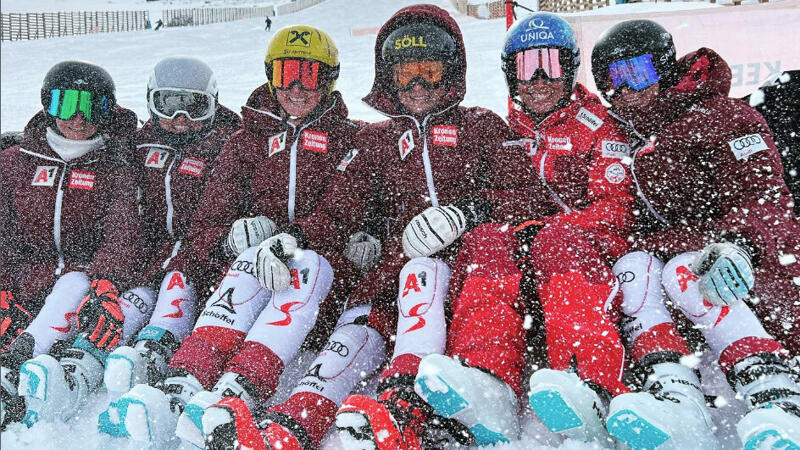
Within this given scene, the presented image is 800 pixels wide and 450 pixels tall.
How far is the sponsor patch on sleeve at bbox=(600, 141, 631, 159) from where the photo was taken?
8.55 feet

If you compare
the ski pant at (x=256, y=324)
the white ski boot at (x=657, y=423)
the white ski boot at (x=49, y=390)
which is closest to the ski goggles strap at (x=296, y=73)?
the ski pant at (x=256, y=324)

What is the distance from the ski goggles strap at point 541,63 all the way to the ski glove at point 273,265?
4.36ft

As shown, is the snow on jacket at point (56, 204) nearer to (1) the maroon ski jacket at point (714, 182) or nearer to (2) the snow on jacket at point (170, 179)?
(2) the snow on jacket at point (170, 179)

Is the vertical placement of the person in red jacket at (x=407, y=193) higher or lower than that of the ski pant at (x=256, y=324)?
higher

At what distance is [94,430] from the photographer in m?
2.17

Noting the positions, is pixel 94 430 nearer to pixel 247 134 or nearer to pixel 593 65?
pixel 247 134

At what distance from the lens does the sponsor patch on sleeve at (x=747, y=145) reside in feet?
7.54

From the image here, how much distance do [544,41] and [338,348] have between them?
1.64 metres

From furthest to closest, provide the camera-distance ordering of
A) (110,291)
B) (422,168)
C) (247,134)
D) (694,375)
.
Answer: (247,134) → (422,168) → (110,291) → (694,375)

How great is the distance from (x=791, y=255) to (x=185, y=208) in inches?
109

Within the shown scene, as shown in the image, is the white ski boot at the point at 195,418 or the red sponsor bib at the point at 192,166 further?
the red sponsor bib at the point at 192,166

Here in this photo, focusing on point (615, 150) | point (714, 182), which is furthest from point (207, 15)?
point (714, 182)

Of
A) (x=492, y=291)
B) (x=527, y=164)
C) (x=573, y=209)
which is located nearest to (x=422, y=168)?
(x=527, y=164)

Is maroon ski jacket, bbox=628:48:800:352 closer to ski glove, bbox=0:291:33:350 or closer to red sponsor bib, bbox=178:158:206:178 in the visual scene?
red sponsor bib, bbox=178:158:206:178
